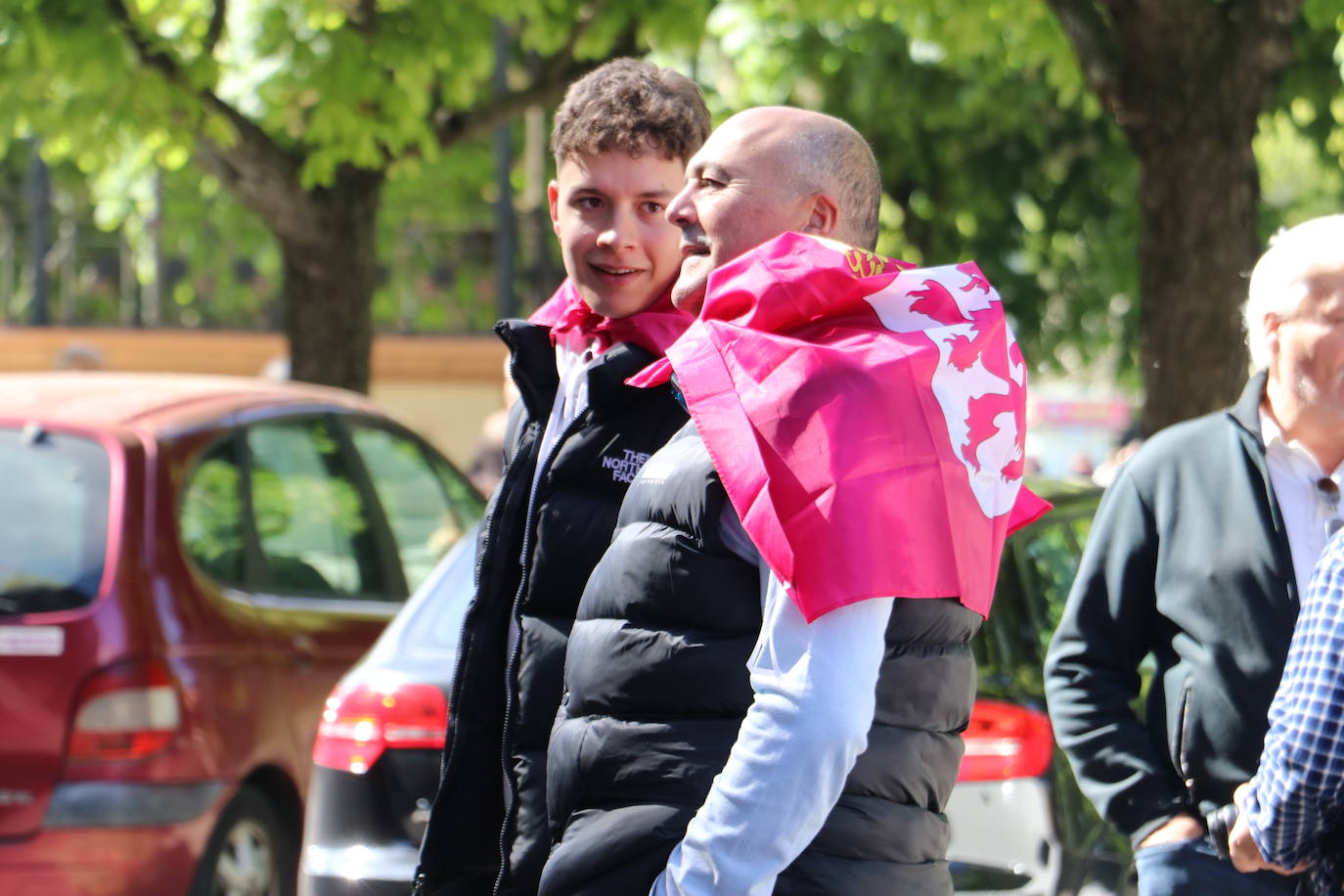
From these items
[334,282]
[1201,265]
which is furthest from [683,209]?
[334,282]

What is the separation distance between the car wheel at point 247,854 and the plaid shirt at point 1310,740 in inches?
137

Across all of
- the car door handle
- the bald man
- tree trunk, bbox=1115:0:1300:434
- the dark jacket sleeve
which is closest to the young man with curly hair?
the bald man

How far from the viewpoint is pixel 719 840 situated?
195 cm

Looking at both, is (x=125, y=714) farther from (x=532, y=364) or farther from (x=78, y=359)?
(x=78, y=359)

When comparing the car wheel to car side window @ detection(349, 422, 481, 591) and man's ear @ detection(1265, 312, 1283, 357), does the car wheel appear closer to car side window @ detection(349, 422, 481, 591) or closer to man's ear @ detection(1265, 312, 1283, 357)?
car side window @ detection(349, 422, 481, 591)

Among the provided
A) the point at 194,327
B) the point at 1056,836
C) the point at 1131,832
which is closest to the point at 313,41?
the point at 1056,836

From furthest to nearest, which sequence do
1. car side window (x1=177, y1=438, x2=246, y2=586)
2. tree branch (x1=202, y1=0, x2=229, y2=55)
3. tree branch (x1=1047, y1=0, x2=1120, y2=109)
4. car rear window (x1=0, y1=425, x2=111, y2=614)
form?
tree branch (x1=202, y1=0, x2=229, y2=55) → tree branch (x1=1047, y1=0, x2=1120, y2=109) → car side window (x1=177, y1=438, x2=246, y2=586) → car rear window (x1=0, y1=425, x2=111, y2=614)

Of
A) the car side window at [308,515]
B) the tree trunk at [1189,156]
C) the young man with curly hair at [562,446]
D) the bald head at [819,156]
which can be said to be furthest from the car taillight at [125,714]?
the tree trunk at [1189,156]

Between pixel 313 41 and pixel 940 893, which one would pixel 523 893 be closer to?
pixel 940 893

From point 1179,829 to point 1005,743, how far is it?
0.93 metres

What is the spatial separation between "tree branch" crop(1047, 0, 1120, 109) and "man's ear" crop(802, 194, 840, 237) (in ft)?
16.5

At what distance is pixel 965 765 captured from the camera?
3979 mm

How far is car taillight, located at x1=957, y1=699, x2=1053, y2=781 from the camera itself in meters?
3.99

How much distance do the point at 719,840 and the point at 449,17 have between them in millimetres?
7078
